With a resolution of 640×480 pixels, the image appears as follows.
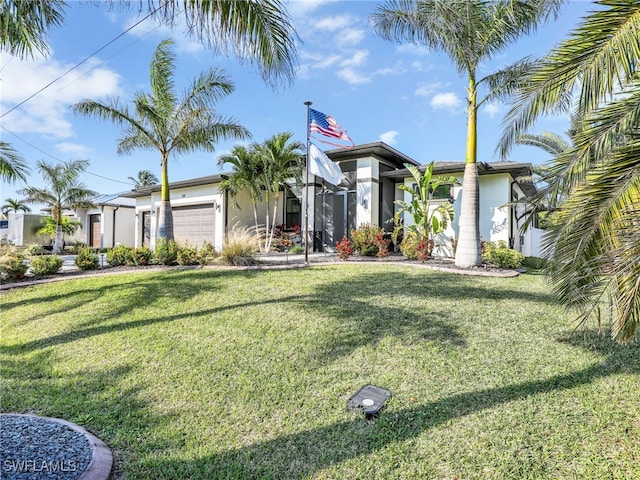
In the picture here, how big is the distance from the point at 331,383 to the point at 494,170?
1186cm

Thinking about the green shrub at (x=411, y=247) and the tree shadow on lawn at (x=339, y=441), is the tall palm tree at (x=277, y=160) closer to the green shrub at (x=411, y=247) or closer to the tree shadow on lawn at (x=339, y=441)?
the green shrub at (x=411, y=247)

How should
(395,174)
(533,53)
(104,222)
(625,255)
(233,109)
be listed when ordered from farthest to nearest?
1. (104,222)
2. (395,174)
3. (233,109)
4. (533,53)
5. (625,255)

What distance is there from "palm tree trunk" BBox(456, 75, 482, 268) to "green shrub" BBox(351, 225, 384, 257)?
3502mm

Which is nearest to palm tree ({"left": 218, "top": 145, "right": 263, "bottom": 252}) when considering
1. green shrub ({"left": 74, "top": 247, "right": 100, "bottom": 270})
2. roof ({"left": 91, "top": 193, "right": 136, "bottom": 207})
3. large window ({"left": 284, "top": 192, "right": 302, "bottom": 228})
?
large window ({"left": 284, "top": 192, "right": 302, "bottom": 228})

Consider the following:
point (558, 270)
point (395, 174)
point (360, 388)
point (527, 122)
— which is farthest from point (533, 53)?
point (360, 388)

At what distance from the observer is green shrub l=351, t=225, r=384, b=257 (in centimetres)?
1302

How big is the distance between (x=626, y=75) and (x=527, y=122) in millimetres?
944

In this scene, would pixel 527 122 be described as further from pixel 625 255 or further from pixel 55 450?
pixel 55 450

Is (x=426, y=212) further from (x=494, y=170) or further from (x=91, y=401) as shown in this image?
(x=91, y=401)

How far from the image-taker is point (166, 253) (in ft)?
37.2

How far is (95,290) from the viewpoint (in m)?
8.08

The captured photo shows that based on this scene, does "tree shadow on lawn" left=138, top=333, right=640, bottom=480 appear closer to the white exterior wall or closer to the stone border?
the stone border

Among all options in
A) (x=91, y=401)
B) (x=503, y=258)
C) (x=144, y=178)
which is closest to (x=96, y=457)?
(x=91, y=401)

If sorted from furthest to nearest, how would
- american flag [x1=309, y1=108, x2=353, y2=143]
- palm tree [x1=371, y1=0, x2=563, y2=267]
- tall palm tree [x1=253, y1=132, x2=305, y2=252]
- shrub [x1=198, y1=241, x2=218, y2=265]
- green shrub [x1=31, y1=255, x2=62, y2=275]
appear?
tall palm tree [x1=253, y1=132, x2=305, y2=252], american flag [x1=309, y1=108, x2=353, y2=143], shrub [x1=198, y1=241, x2=218, y2=265], green shrub [x1=31, y1=255, x2=62, y2=275], palm tree [x1=371, y1=0, x2=563, y2=267]
